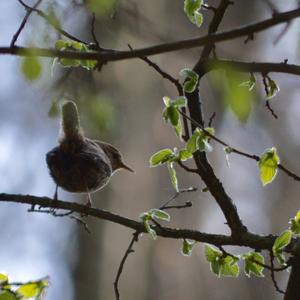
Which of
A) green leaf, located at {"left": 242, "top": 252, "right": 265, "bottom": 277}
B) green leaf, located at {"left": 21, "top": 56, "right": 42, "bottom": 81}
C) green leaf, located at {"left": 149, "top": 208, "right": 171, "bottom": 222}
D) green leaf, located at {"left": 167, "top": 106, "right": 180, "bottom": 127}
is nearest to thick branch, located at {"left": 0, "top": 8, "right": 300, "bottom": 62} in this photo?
green leaf, located at {"left": 21, "top": 56, "right": 42, "bottom": 81}

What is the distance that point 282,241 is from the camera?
2160 millimetres

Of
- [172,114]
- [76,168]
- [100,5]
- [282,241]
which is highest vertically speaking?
[76,168]

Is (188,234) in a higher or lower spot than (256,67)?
lower

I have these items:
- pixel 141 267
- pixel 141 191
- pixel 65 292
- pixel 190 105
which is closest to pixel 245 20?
pixel 141 191


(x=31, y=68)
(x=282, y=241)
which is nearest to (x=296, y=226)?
(x=282, y=241)

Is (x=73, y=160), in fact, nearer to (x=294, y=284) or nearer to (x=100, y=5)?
(x=294, y=284)

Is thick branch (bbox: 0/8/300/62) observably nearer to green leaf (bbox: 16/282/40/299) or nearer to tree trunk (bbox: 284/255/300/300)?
green leaf (bbox: 16/282/40/299)

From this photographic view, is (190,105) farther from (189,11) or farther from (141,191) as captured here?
(141,191)

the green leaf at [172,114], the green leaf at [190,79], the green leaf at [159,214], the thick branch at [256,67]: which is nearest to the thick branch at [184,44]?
the thick branch at [256,67]

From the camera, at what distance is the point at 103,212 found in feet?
7.92

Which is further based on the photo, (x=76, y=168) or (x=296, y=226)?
(x=76, y=168)

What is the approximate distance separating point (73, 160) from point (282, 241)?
131 centimetres

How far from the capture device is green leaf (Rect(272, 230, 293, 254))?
2.15m

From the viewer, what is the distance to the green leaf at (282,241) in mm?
2154
